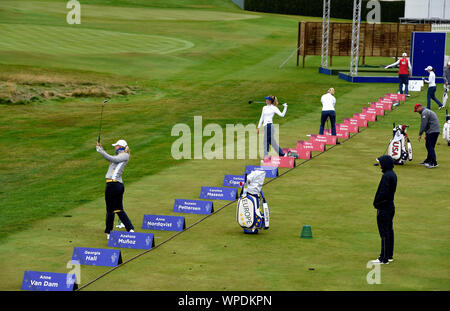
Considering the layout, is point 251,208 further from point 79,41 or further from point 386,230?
point 79,41

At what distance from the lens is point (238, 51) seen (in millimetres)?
56219

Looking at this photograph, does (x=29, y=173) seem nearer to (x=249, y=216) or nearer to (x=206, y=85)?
(x=249, y=216)

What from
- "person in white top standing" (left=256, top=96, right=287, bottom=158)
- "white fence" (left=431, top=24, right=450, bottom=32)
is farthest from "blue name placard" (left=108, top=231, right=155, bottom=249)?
"white fence" (left=431, top=24, right=450, bottom=32)

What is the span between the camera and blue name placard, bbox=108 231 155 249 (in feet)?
49.4

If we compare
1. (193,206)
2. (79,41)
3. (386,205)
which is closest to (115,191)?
(193,206)

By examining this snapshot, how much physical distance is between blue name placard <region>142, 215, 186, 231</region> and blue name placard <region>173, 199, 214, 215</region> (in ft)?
4.63

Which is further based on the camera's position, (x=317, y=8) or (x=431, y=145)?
(x=317, y=8)

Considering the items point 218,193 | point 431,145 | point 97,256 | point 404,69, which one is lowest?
point 218,193

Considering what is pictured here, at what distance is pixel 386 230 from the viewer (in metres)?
13.9

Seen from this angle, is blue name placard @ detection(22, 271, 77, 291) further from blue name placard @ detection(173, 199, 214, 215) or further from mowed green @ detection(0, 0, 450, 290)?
blue name placard @ detection(173, 199, 214, 215)

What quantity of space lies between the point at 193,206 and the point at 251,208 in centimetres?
233

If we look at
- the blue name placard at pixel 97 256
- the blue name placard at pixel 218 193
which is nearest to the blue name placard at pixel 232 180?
the blue name placard at pixel 218 193

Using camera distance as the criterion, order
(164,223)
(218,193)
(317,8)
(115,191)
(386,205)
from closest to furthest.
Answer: (386,205) < (115,191) < (164,223) < (218,193) < (317,8)

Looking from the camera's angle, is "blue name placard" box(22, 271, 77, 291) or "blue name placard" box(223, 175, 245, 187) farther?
"blue name placard" box(223, 175, 245, 187)
